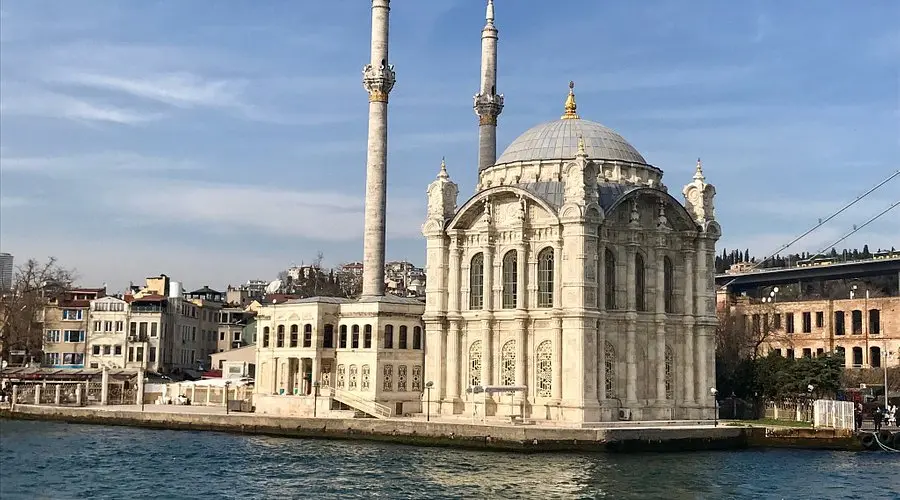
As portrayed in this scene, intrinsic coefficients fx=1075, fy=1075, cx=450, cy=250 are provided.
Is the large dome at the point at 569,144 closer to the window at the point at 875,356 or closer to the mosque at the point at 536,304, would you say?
the mosque at the point at 536,304

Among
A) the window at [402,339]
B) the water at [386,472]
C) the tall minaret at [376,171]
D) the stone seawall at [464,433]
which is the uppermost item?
the tall minaret at [376,171]

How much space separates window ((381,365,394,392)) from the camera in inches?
2047

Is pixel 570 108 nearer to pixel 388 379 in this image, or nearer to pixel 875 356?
pixel 388 379

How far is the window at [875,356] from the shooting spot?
7588cm

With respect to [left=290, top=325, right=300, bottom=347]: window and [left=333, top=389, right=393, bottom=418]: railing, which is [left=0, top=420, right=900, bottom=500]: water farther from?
[left=290, top=325, right=300, bottom=347]: window

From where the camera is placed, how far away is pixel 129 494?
101ft

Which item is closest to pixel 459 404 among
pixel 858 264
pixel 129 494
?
pixel 129 494

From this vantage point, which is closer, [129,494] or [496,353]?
[129,494]

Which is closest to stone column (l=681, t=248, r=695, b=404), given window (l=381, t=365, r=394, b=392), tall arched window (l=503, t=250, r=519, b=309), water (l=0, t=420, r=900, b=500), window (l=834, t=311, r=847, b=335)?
water (l=0, t=420, r=900, b=500)

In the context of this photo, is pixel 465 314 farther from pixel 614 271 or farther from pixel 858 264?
pixel 858 264

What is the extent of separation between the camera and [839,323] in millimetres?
78625

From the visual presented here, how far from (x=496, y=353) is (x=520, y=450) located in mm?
8146

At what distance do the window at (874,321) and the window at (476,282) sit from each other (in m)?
38.4

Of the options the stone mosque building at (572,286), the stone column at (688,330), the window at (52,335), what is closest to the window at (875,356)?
the stone mosque building at (572,286)
